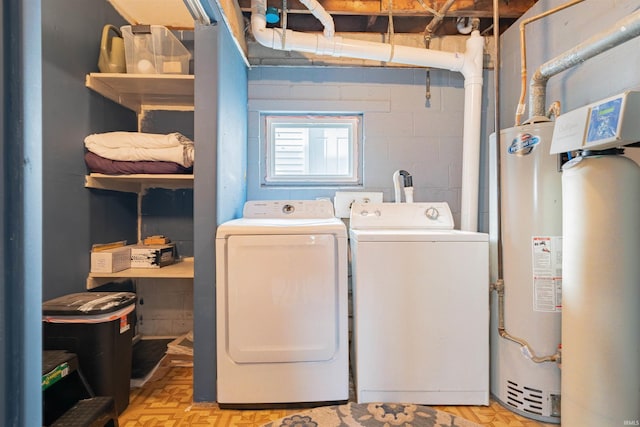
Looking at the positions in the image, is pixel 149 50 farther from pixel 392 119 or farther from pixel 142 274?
pixel 392 119

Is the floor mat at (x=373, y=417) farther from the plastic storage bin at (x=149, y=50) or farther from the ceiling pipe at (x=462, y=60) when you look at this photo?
the plastic storage bin at (x=149, y=50)

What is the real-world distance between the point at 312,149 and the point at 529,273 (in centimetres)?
157

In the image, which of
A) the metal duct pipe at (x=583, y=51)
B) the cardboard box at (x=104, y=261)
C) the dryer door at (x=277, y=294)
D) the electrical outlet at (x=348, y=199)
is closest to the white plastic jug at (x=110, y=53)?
the cardboard box at (x=104, y=261)

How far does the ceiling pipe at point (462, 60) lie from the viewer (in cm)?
194

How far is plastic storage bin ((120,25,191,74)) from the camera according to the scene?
1.77 meters

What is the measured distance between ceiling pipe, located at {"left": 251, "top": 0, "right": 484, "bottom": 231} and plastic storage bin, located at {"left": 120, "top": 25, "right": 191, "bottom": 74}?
542 mm

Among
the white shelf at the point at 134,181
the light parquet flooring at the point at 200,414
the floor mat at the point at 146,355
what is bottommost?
the light parquet flooring at the point at 200,414

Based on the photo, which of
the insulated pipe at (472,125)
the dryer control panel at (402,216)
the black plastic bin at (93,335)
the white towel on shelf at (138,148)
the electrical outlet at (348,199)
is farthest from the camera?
the electrical outlet at (348,199)

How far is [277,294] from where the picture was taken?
58.5 inches

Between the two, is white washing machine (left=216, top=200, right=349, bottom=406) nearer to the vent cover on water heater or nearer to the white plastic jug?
the vent cover on water heater

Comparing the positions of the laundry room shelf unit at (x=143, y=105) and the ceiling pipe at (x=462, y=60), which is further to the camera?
the ceiling pipe at (x=462, y=60)

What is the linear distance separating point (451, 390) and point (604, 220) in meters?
1.01

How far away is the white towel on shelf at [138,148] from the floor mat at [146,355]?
121 cm

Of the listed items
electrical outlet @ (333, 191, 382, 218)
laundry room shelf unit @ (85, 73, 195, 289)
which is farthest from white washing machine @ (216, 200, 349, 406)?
electrical outlet @ (333, 191, 382, 218)
